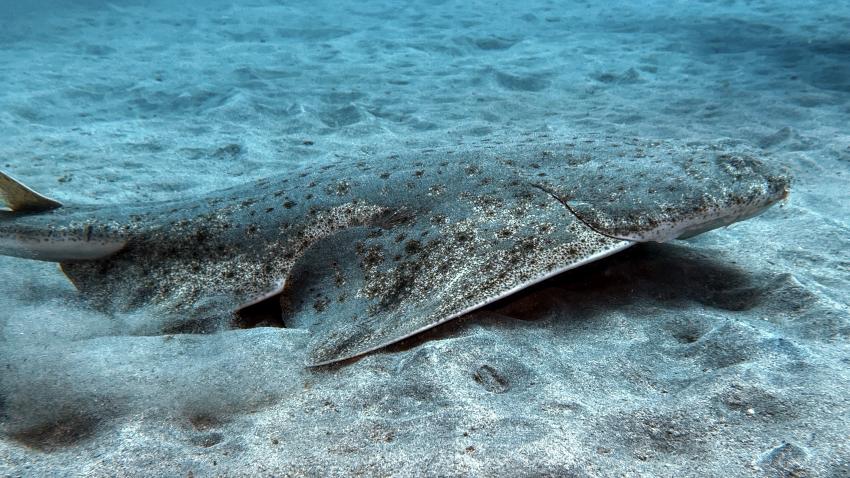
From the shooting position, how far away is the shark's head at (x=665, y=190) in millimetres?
2594

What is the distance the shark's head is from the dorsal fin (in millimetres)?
3179

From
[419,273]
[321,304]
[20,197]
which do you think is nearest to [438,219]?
[419,273]

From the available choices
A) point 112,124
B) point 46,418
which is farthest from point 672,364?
point 112,124

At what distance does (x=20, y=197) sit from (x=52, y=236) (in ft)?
1.37

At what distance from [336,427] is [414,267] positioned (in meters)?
0.94

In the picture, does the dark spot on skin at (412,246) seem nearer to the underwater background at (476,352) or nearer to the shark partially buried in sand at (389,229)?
the shark partially buried in sand at (389,229)

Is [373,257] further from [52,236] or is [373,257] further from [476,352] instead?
[52,236]

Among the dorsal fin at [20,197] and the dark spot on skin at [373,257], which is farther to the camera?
the dorsal fin at [20,197]

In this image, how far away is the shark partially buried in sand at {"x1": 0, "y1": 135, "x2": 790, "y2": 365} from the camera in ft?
8.22

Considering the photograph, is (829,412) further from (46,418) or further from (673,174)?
(46,418)

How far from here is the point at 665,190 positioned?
2697 millimetres

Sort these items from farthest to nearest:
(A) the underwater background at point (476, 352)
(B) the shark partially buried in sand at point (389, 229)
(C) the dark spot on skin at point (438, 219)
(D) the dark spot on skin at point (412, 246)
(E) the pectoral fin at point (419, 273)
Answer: (C) the dark spot on skin at point (438, 219) → (D) the dark spot on skin at point (412, 246) → (B) the shark partially buried in sand at point (389, 229) → (E) the pectoral fin at point (419, 273) → (A) the underwater background at point (476, 352)

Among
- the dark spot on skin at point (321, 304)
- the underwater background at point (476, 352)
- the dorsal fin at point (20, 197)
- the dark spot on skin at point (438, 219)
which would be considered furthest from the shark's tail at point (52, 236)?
the dark spot on skin at point (438, 219)

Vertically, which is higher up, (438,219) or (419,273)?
(438,219)
